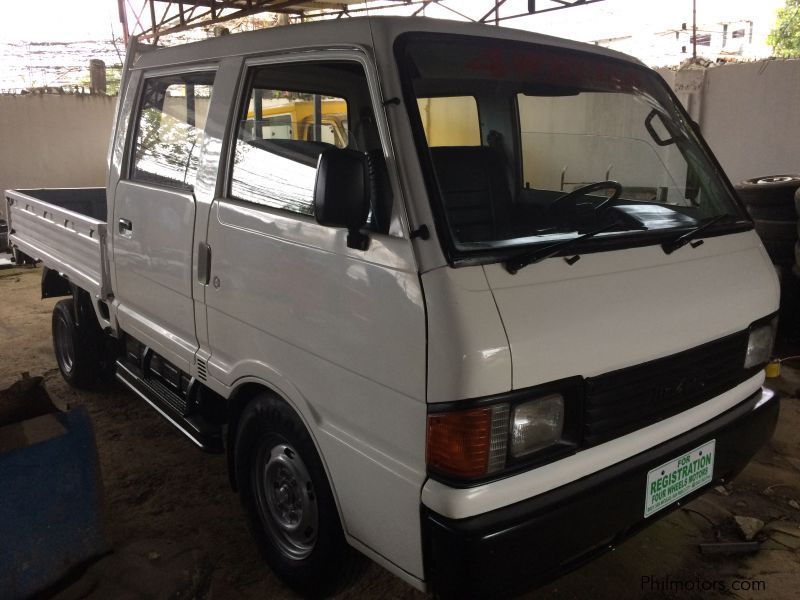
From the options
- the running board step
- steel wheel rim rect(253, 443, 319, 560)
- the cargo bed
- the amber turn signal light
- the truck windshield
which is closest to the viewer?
the amber turn signal light

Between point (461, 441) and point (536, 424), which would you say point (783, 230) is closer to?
point (536, 424)

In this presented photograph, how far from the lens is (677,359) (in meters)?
2.14

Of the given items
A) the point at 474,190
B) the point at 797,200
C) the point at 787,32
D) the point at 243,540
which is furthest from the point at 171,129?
the point at 787,32

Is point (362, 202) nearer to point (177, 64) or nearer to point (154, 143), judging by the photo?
point (177, 64)

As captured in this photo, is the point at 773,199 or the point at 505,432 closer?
the point at 505,432

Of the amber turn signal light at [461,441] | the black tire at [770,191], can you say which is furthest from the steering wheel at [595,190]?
the black tire at [770,191]

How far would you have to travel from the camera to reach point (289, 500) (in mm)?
2566

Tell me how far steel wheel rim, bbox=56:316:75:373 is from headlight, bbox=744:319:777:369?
417 centimetres

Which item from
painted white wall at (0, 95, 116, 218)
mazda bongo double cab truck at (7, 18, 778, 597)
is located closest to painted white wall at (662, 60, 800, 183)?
mazda bongo double cab truck at (7, 18, 778, 597)

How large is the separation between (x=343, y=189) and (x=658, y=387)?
1172 mm

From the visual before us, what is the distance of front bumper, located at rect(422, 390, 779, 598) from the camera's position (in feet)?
5.76

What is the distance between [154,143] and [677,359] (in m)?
2.69

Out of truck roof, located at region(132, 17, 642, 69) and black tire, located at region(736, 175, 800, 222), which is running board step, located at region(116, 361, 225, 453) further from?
black tire, located at region(736, 175, 800, 222)

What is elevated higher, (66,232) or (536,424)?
(66,232)
